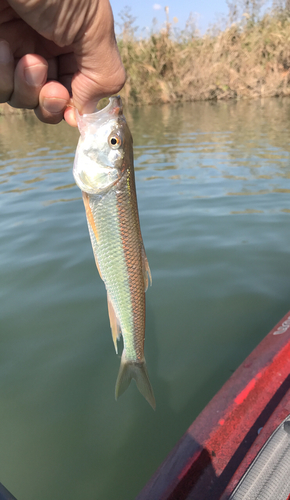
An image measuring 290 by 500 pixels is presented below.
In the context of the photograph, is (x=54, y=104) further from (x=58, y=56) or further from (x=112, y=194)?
(x=112, y=194)

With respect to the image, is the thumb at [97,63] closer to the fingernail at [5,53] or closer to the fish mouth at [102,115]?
the fish mouth at [102,115]

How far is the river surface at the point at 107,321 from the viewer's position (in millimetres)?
2516

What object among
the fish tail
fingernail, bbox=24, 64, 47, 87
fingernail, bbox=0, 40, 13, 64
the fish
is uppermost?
fingernail, bbox=0, 40, 13, 64

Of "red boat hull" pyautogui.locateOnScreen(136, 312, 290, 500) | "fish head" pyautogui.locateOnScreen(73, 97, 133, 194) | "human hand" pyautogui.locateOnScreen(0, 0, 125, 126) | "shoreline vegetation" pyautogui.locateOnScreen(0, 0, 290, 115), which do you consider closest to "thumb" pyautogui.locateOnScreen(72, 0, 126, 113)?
"human hand" pyautogui.locateOnScreen(0, 0, 125, 126)

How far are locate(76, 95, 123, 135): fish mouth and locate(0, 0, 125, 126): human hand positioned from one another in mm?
195

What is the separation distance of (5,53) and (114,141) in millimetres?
792

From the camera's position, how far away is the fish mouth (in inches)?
71.4

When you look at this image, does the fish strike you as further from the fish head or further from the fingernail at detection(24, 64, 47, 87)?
the fingernail at detection(24, 64, 47, 87)

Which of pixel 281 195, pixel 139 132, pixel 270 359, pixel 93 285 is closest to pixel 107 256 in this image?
pixel 270 359

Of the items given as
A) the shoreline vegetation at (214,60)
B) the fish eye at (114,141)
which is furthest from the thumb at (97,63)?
the shoreline vegetation at (214,60)

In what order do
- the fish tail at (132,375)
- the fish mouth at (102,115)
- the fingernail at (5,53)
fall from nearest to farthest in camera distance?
the fish mouth at (102,115)
the fingernail at (5,53)
the fish tail at (132,375)

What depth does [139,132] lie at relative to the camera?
52.7ft

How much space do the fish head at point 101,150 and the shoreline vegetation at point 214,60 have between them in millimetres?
26543

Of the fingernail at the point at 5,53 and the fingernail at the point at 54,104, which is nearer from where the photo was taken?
the fingernail at the point at 5,53
